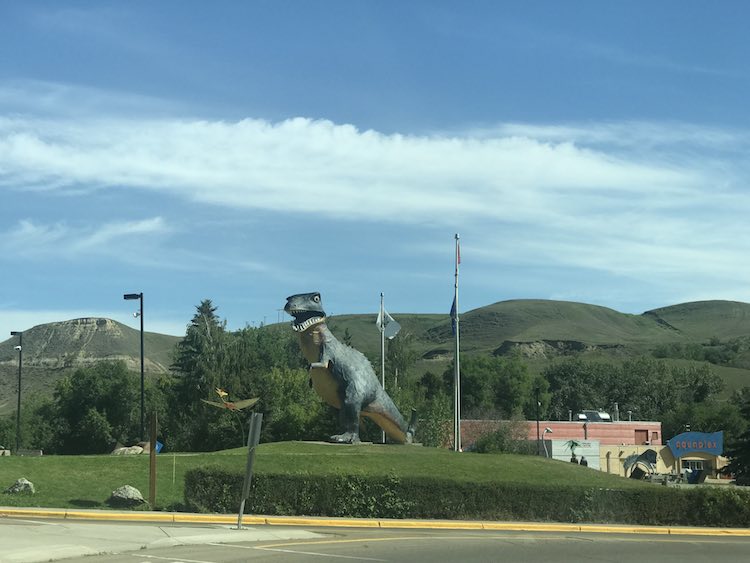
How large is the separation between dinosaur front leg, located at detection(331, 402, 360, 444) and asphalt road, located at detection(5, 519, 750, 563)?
15.9 metres

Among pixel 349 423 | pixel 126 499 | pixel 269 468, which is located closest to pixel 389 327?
pixel 349 423

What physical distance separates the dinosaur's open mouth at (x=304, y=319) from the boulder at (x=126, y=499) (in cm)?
1260

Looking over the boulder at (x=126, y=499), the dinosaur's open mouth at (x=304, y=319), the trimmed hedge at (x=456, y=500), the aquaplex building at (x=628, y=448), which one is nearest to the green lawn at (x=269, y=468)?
the boulder at (x=126, y=499)

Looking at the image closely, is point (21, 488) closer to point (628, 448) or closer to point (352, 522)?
point (352, 522)

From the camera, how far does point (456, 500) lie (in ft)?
78.9

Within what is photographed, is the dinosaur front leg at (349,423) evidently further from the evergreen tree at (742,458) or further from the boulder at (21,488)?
the evergreen tree at (742,458)

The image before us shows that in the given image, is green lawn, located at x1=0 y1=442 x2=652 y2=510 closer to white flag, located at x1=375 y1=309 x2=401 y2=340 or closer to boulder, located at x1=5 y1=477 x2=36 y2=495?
boulder, located at x1=5 y1=477 x2=36 y2=495

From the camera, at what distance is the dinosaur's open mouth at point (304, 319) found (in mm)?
37188

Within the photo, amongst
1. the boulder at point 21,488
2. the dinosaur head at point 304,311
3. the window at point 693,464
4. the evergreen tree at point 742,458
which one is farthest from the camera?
the window at point 693,464

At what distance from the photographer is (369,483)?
2397cm

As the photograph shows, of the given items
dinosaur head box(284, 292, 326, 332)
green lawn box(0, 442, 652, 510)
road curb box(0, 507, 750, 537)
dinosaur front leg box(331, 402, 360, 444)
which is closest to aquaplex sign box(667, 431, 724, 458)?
green lawn box(0, 442, 652, 510)

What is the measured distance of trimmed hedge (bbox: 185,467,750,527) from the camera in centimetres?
2388

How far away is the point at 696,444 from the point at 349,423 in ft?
118

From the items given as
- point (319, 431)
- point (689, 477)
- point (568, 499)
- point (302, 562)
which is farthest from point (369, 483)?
point (689, 477)
